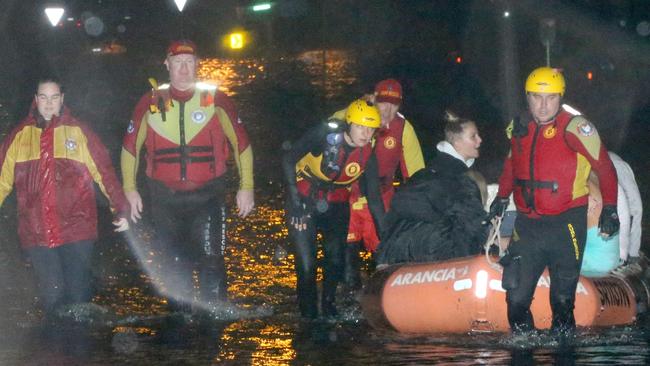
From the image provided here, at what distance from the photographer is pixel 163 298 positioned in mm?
11875

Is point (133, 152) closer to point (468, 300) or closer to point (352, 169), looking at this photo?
point (352, 169)

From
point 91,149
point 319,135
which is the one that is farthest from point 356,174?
point 91,149

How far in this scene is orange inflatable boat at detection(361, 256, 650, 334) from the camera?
9.59 meters

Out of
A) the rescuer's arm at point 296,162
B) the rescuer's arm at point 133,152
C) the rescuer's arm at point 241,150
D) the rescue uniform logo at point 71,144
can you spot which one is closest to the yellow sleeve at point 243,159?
the rescuer's arm at point 241,150

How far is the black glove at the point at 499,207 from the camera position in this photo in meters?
9.76

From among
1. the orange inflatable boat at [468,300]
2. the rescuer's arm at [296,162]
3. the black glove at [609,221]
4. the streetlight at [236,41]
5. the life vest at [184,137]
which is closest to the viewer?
the black glove at [609,221]

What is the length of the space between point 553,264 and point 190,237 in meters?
2.98

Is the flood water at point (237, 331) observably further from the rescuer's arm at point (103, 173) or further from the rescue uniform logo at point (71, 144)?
the rescue uniform logo at point (71, 144)

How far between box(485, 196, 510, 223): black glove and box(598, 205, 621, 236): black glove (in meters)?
0.81

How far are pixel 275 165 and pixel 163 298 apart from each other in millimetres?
8700

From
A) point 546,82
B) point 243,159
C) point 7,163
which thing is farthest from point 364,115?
point 7,163

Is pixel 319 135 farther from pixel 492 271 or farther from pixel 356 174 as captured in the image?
pixel 492 271

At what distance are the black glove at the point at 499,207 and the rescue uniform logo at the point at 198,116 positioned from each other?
7.96 feet

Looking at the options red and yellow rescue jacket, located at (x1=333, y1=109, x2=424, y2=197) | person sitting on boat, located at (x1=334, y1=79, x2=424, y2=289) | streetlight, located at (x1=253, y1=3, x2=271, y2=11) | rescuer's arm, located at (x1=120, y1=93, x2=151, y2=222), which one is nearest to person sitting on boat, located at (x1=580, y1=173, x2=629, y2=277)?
person sitting on boat, located at (x1=334, y1=79, x2=424, y2=289)
